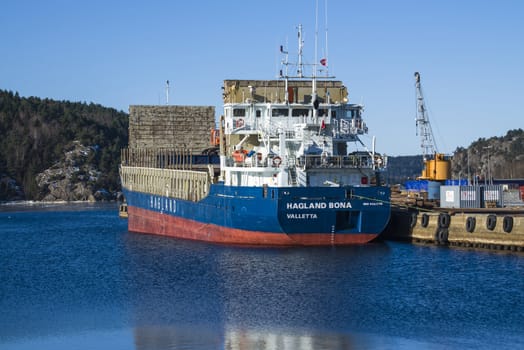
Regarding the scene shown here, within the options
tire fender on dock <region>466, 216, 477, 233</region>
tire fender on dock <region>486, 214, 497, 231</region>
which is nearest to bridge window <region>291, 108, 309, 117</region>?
tire fender on dock <region>466, 216, 477, 233</region>

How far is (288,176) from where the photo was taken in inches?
1761

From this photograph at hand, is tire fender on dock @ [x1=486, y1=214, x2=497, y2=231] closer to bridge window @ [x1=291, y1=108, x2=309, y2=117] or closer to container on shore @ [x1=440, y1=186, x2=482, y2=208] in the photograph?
bridge window @ [x1=291, y1=108, x2=309, y2=117]

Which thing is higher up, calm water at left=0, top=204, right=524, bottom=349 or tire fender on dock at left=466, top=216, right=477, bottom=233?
tire fender on dock at left=466, top=216, right=477, bottom=233

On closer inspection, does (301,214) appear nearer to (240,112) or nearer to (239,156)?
(239,156)

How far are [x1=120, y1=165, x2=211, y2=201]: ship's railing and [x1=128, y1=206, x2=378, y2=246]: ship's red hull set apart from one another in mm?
1570

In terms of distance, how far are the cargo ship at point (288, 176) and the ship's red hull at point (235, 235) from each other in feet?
0.19

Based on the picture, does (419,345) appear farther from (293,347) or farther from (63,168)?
(63,168)

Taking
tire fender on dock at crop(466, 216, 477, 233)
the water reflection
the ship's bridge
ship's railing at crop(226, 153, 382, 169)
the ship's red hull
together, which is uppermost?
the ship's bridge

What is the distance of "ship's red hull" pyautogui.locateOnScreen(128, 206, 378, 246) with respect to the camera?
4491 cm

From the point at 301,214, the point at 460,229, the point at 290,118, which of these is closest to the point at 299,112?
the point at 290,118

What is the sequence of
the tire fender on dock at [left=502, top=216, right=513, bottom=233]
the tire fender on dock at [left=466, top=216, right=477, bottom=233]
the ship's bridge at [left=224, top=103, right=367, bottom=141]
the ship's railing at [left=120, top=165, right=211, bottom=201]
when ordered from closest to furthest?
1. the tire fender on dock at [left=502, top=216, right=513, bottom=233]
2. the tire fender on dock at [left=466, top=216, right=477, bottom=233]
3. the ship's bridge at [left=224, top=103, right=367, bottom=141]
4. the ship's railing at [left=120, top=165, right=211, bottom=201]

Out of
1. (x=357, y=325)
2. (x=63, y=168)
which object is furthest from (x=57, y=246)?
(x=63, y=168)

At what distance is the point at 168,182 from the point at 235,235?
15.0m

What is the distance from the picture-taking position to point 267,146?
47.1m
